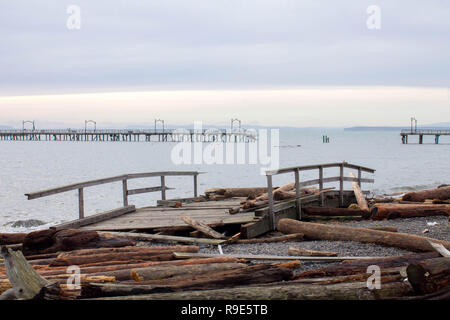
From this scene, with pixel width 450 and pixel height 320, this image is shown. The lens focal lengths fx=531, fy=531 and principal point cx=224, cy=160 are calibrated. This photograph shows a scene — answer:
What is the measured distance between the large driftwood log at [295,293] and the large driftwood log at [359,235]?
3.75m

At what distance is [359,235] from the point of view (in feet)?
34.8

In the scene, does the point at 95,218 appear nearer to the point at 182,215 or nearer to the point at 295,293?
the point at 182,215

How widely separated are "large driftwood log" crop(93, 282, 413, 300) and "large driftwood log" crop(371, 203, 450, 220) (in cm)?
958

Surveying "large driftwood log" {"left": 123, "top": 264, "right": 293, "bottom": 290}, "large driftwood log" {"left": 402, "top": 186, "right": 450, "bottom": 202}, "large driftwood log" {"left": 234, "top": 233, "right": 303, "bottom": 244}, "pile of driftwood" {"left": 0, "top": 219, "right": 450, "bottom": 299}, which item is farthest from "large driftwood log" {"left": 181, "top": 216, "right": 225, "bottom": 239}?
"large driftwood log" {"left": 402, "top": 186, "right": 450, "bottom": 202}

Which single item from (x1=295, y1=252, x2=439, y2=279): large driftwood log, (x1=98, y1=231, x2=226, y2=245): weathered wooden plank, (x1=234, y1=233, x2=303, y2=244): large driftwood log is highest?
(x1=295, y1=252, x2=439, y2=279): large driftwood log

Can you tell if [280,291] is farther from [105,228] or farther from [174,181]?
[174,181]

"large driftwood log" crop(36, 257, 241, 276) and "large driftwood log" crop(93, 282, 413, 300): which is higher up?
"large driftwood log" crop(93, 282, 413, 300)

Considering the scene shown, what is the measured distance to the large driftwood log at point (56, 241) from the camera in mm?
9688

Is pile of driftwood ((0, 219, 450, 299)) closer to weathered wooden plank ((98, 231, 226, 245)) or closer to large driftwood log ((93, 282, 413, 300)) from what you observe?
large driftwood log ((93, 282, 413, 300))

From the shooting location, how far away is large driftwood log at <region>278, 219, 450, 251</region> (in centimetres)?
959

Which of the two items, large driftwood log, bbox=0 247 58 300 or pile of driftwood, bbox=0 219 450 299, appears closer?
large driftwood log, bbox=0 247 58 300

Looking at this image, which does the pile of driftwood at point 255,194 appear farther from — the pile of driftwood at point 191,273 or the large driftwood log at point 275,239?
the pile of driftwood at point 191,273

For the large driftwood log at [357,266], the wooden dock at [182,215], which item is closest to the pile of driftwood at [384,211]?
the wooden dock at [182,215]
